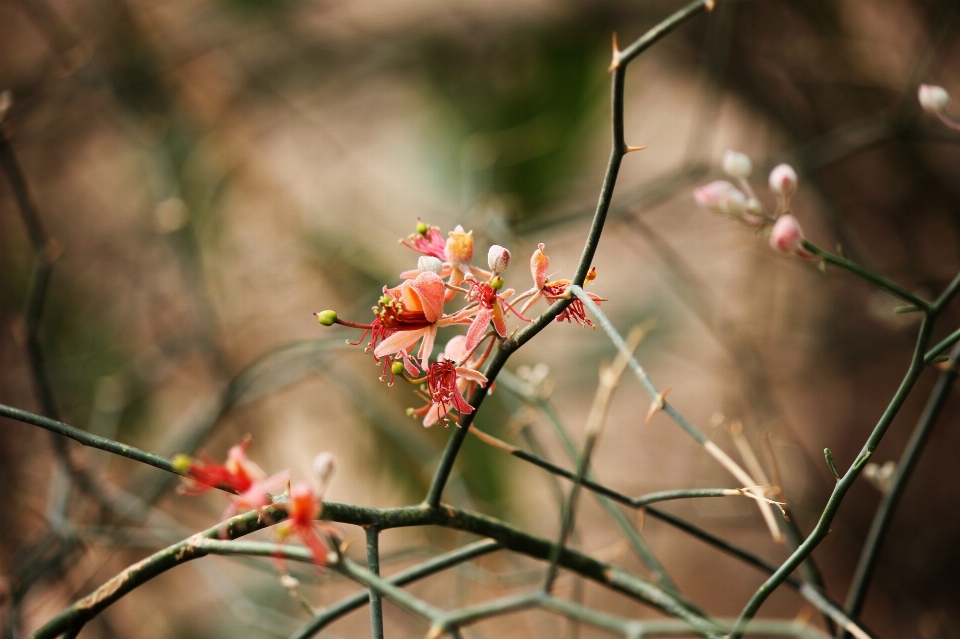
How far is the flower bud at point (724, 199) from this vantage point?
1.31 ft

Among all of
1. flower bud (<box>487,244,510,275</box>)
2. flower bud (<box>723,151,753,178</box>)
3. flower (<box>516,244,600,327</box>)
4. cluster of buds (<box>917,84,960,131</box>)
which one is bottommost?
flower (<box>516,244,600,327</box>)

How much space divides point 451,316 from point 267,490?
117 millimetres

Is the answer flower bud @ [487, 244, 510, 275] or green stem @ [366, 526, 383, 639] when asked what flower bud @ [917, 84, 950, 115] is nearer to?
flower bud @ [487, 244, 510, 275]

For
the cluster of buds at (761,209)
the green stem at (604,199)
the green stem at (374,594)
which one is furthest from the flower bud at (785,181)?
the green stem at (374,594)

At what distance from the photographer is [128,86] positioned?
50.1 inches

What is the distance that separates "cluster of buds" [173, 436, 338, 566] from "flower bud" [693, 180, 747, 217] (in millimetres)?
265

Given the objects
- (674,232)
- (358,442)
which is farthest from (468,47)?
(358,442)

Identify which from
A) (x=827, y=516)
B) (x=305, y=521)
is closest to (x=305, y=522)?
(x=305, y=521)

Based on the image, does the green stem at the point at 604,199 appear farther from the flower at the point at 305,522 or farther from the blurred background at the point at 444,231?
the blurred background at the point at 444,231

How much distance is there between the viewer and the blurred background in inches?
37.2

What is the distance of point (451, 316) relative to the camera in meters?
0.34

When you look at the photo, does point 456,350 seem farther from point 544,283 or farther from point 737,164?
point 737,164

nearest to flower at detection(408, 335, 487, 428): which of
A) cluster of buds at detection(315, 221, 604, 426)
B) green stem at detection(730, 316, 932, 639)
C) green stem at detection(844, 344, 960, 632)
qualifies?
cluster of buds at detection(315, 221, 604, 426)

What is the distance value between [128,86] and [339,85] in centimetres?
50
